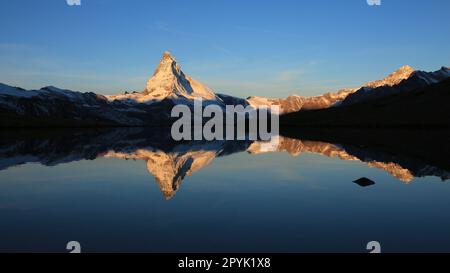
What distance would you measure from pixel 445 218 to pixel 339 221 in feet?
22.4

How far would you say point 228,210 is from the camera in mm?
28328

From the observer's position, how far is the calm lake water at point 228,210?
66.9 feet

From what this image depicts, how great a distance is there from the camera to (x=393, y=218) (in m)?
25.6

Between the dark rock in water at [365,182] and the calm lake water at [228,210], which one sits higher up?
the dark rock in water at [365,182]

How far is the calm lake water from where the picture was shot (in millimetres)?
20406

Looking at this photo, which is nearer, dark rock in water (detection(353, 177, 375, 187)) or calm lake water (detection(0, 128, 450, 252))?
calm lake water (detection(0, 128, 450, 252))

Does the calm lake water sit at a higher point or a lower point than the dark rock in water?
lower

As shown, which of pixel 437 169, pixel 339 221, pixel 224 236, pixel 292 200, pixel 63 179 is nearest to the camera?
pixel 224 236

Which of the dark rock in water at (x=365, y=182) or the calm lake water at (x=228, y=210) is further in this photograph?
the dark rock in water at (x=365, y=182)

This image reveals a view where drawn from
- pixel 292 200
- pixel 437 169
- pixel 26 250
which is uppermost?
pixel 437 169

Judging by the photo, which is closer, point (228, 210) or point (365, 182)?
point (228, 210)

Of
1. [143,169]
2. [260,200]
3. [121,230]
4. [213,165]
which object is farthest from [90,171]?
[121,230]

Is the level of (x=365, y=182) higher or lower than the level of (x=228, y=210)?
higher
